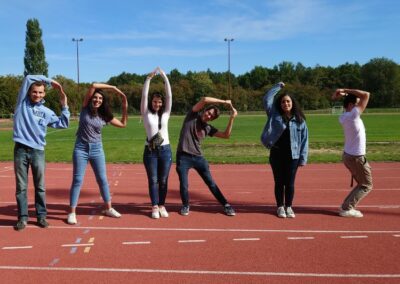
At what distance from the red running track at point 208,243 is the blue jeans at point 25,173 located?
26 centimetres

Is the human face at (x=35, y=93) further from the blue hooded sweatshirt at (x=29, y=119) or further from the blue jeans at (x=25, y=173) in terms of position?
the blue jeans at (x=25, y=173)

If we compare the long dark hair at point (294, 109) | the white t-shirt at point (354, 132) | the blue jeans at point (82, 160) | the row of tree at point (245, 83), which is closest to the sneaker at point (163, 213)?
the blue jeans at point (82, 160)

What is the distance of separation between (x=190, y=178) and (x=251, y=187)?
176 cm

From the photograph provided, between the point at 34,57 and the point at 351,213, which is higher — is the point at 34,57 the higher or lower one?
the higher one

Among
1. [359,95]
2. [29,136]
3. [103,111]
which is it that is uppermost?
[359,95]

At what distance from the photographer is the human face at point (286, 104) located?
586cm

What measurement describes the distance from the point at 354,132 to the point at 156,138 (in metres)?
2.78

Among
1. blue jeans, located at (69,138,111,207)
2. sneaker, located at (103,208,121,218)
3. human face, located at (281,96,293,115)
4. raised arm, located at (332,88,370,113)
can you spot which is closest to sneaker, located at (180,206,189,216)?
sneaker, located at (103,208,121,218)

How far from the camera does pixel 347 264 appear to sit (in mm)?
4191

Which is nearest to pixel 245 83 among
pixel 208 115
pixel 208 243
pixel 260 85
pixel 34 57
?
pixel 260 85

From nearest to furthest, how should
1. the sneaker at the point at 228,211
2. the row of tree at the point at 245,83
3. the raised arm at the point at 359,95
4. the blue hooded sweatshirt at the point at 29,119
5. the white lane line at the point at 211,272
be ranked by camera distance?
the white lane line at the point at 211,272, the blue hooded sweatshirt at the point at 29,119, the raised arm at the point at 359,95, the sneaker at the point at 228,211, the row of tree at the point at 245,83

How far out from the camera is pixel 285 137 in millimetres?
5934

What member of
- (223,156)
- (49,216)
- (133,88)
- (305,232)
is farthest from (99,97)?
(133,88)

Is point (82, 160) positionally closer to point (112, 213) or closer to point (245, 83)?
point (112, 213)
